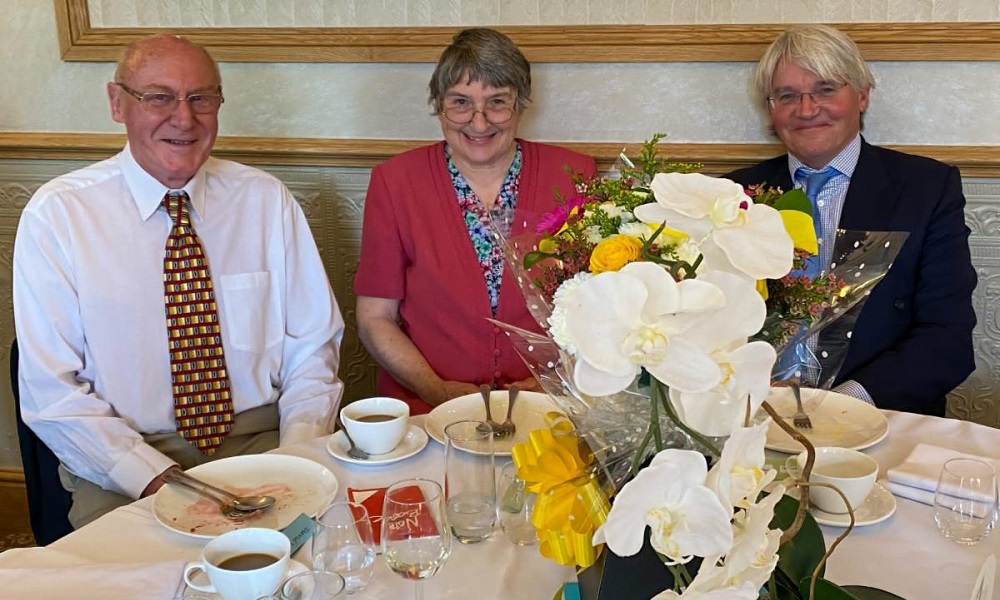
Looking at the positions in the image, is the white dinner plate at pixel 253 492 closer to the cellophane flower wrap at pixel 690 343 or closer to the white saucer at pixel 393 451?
the white saucer at pixel 393 451

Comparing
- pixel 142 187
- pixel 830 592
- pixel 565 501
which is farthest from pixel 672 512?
pixel 142 187

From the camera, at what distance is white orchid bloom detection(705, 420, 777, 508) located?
0.67 metres

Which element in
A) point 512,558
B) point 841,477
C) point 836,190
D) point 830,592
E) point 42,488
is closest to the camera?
point 830,592

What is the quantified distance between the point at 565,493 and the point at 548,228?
315 millimetres

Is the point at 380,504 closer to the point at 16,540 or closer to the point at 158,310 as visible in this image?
the point at 158,310

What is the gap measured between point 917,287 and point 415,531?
5.59 feet

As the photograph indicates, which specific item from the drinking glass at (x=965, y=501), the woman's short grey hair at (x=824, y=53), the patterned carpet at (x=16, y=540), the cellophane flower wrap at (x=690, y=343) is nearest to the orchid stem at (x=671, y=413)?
the cellophane flower wrap at (x=690, y=343)

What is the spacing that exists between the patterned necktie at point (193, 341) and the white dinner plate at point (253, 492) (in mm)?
602

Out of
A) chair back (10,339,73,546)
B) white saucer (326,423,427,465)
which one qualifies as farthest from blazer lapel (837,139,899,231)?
chair back (10,339,73,546)

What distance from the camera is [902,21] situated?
8.20 feet

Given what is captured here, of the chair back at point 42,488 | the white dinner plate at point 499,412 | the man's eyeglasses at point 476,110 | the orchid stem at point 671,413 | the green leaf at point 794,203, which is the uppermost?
the man's eyeglasses at point 476,110

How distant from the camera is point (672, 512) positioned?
684 millimetres

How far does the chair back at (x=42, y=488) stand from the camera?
6.40 ft

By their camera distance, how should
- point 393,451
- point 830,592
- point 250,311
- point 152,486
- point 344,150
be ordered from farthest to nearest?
point 344,150 < point 250,311 < point 152,486 < point 393,451 < point 830,592
